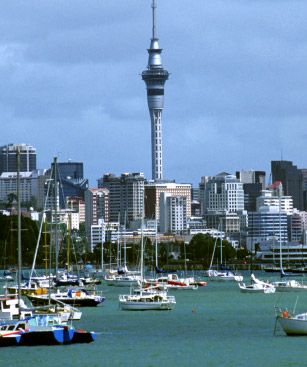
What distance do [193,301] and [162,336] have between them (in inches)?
1558

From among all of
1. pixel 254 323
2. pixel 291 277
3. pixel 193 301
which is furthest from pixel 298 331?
pixel 291 277

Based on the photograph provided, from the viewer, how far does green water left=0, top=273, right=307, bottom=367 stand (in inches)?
2534

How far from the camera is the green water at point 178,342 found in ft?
211

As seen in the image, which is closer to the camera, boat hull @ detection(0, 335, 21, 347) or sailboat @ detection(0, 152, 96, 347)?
boat hull @ detection(0, 335, 21, 347)

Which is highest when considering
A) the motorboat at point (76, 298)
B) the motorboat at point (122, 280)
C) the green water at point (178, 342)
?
the motorboat at point (122, 280)

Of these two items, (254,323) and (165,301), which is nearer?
(254,323)

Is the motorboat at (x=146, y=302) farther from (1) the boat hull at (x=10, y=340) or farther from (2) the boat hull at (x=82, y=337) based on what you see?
(1) the boat hull at (x=10, y=340)

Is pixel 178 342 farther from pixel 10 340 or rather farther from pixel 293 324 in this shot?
pixel 10 340

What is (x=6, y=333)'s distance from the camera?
66875 millimetres

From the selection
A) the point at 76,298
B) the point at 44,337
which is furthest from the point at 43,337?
the point at 76,298

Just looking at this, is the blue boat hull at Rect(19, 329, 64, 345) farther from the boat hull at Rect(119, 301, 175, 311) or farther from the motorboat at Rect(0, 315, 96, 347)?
the boat hull at Rect(119, 301, 175, 311)

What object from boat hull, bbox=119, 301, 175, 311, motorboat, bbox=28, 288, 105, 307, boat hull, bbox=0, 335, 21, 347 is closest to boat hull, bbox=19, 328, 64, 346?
boat hull, bbox=0, 335, 21, 347

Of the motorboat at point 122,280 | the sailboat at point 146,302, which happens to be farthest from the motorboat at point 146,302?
the motorboat at point 122,280

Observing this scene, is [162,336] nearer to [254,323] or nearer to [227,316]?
[254,323]
